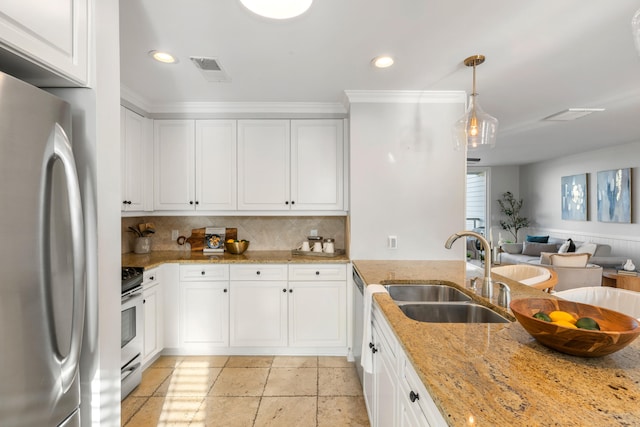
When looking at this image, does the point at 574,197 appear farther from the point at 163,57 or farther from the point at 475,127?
the point at 163,57

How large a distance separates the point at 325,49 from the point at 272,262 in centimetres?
181

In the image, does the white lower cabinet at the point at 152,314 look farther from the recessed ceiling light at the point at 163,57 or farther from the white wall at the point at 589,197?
the white wall at the point at 589,197

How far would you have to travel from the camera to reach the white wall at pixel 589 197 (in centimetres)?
513

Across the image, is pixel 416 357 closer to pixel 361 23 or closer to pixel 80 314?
pixel 80 314

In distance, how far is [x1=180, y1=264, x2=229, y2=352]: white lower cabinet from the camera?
2.87m

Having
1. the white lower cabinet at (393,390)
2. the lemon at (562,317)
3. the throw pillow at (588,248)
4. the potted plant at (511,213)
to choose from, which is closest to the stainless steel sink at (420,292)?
the white lower cabinet at (393,390)

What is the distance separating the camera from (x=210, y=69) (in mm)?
2285

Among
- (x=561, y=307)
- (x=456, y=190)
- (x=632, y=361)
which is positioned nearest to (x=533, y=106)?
(x=456, y=190)

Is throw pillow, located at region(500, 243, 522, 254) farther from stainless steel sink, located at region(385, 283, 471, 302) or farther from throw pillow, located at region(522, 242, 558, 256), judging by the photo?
stainless steel sink, located at region(385, 283, 471, 302)

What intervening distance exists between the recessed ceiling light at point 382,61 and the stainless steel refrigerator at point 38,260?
1.85m

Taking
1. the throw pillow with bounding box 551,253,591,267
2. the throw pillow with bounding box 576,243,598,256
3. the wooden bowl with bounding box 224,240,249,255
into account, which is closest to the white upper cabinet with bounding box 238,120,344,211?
the wooden bowl with bounding box 224,240,249,255

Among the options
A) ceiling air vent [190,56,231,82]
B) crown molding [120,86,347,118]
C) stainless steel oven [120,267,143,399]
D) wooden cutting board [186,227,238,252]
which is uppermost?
ceiling air vent [190,56,231,82]

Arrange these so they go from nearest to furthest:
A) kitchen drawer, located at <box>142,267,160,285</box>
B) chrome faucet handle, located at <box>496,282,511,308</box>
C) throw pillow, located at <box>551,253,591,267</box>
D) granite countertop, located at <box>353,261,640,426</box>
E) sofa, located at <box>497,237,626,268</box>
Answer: granite countertop, located at <box>353,261,640,426</box>
chrome faucet handle, located at <box>496,282,511,308</box>
kitchen drawer, located at <box>142,267,160,285</box>
throw pillow, located at <box>551,253,591,267</box>
sofa, located at <box>497,237,626,268</box>

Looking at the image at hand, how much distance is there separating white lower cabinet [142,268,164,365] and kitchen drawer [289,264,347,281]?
1.20 meters
